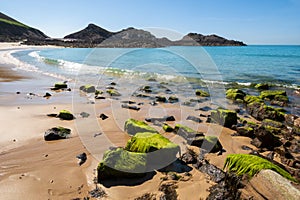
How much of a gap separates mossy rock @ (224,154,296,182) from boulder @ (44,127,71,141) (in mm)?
4457

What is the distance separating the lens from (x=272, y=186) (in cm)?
298

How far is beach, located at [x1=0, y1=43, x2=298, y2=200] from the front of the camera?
4.09 metres

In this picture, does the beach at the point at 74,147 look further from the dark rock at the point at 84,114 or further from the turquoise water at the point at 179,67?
the turquoise water at the point at 179,67

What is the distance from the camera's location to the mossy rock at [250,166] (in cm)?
336

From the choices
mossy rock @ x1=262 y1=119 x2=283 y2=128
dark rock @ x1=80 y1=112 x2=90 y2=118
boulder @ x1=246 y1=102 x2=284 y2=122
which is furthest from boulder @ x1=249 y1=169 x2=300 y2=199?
boulder @ x1=246 y1=102 x2=284 y2=122

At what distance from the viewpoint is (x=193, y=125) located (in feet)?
26.2

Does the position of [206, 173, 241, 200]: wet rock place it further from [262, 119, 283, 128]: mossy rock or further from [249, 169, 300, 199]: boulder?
[262, 119, 283, 128]: mossy rock

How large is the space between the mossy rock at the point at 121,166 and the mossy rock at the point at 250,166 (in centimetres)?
166

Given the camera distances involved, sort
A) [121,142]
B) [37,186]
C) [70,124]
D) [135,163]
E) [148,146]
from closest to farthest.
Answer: [37,186] → [135,163] → [148,146] → [121,142] → [70,124]

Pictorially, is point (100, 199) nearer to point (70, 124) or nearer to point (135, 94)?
point (70, 124)

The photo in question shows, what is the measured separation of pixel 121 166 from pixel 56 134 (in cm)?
275

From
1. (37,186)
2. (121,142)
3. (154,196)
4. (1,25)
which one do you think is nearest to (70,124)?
(121,142)

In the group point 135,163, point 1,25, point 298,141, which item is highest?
point 1,25

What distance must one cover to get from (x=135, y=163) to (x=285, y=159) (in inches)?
142
